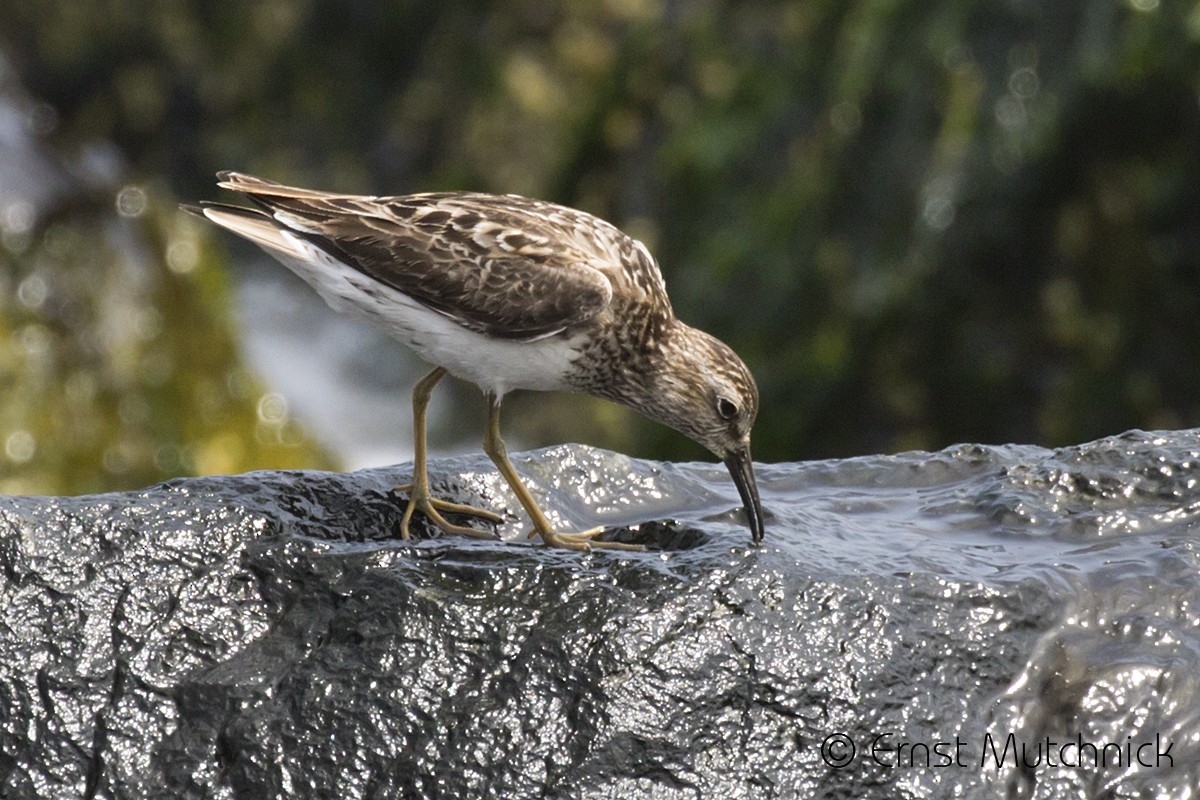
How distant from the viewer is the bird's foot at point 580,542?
5691mm

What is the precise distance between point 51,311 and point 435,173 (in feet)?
21.2

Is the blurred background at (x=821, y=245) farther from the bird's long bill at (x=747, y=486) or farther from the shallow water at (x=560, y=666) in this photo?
the shallow water at (x=560, y=666)

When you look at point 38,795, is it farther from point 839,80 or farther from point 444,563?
point 839,80

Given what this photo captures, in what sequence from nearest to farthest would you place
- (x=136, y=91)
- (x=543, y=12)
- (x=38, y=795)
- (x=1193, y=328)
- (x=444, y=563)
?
(x=38, y=795)
(x=444, y=563)
(x=1193, y=328)
(x=543, y=12)
(x=136, y=91)

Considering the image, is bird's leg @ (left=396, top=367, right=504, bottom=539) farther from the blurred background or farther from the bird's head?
the blurred background

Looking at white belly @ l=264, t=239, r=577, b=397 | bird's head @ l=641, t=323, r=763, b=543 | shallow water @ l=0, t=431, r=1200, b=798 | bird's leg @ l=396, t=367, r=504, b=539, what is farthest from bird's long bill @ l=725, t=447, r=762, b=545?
bird's leg @ l=396, t=367, r=504, b=539

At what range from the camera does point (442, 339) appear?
640 centimetres

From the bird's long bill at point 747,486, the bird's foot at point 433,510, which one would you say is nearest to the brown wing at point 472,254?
the bird's foot at point 433,510

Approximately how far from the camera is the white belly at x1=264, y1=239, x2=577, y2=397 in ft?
20.9

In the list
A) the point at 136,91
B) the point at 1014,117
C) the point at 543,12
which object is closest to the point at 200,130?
the point at 136,91

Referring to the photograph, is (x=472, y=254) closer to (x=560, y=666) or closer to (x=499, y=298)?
(x=499, y=298)

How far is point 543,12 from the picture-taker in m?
16.8

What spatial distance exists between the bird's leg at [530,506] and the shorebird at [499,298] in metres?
0.01

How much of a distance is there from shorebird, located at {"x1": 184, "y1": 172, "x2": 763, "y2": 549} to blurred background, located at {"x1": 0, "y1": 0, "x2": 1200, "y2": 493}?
4.83 m
